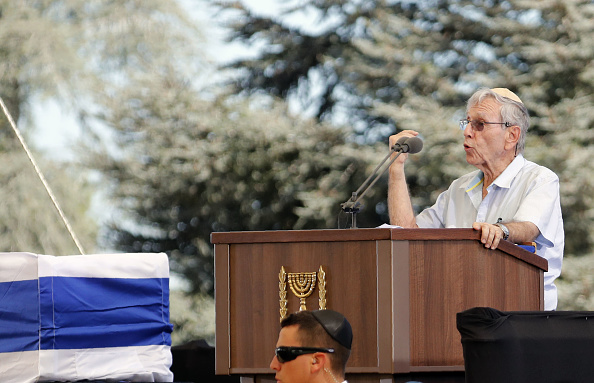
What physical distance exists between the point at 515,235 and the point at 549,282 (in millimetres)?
286

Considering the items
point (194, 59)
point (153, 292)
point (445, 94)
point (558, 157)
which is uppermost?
point (194, 59)

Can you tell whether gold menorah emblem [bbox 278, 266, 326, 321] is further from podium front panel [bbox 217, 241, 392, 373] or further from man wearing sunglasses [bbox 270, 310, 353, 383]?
man wearing sunglasses [bbox 270, 310, 353, 383]

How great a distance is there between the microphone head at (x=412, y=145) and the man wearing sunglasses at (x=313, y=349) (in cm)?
87

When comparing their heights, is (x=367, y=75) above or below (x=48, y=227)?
above

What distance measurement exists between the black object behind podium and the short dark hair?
35 cm

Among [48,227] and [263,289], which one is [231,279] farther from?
[48,227]

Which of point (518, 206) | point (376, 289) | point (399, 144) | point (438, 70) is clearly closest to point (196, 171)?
point (438, 70)

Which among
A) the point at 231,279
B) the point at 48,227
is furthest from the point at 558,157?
the point at 231,279

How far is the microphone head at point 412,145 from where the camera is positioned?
3.12m

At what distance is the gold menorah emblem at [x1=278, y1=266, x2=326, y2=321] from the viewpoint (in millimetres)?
2789

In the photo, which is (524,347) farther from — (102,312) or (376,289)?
(102,312)

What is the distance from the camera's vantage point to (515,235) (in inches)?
122

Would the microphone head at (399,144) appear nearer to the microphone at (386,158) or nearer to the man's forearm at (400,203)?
the microphone at (386,158)

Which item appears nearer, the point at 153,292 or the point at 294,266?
the point at 294,266
